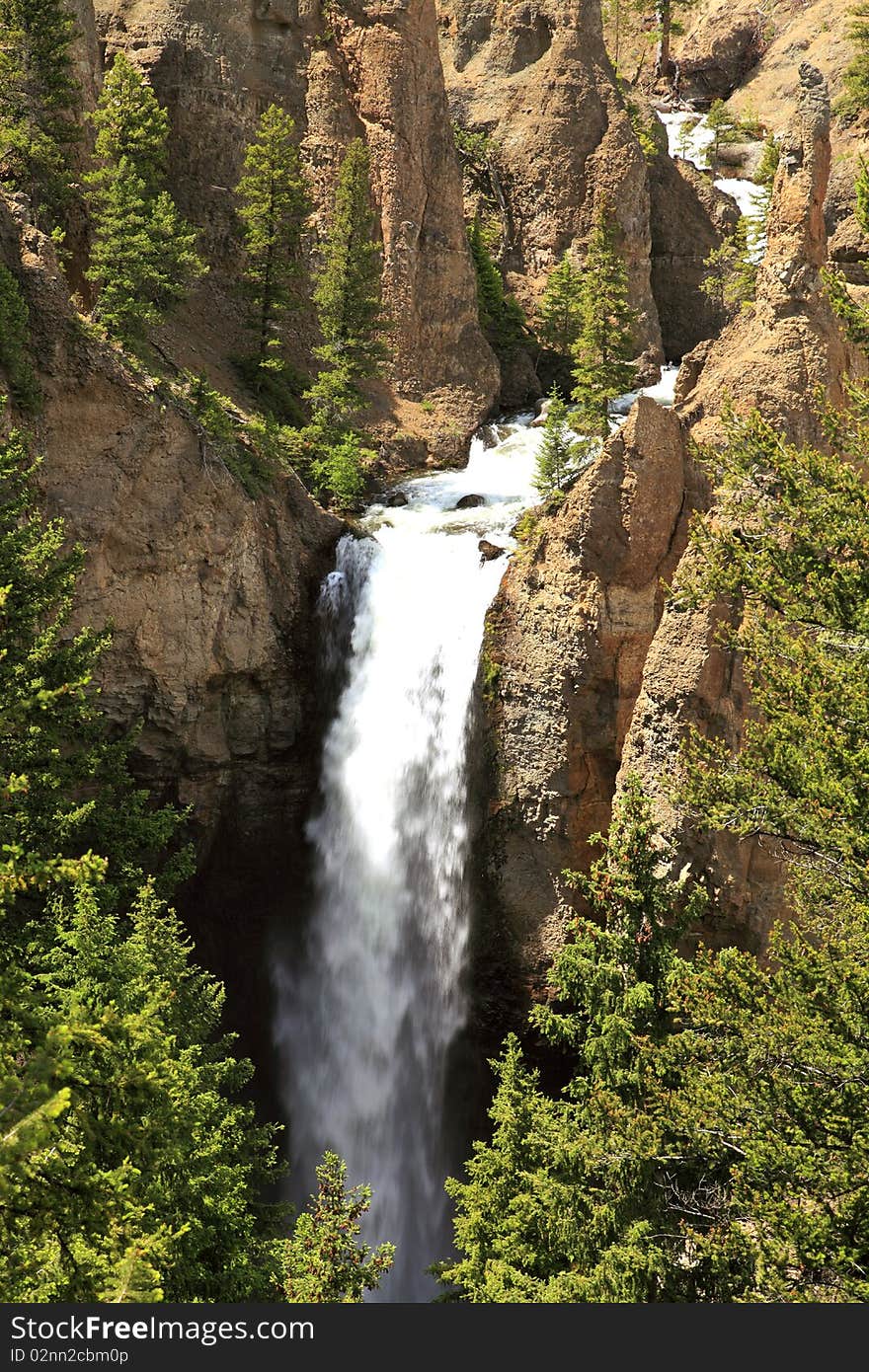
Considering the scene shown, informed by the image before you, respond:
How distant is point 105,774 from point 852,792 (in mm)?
13781

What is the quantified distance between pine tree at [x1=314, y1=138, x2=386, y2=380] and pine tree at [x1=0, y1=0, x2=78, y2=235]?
8544 mm

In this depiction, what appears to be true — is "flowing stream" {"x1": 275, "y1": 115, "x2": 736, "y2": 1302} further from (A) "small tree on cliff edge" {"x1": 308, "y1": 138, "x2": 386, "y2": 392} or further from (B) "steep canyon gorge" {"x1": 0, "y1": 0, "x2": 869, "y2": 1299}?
(A) "small tree on cliff edge" {"x1": 308, "y1": 138, "x2": 386, "y2": 392}

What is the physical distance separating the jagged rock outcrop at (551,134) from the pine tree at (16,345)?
2846 cm

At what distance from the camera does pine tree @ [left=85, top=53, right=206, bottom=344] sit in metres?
28.0

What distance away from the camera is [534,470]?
3675 cm

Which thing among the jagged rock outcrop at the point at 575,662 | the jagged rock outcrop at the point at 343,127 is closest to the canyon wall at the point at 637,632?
the jagged rock outcrop at the point at 575,662

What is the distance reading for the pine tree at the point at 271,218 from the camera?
34.8 meters

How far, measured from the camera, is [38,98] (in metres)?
30.2

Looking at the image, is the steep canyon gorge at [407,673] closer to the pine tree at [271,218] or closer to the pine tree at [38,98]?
the pine tree at [38,98]

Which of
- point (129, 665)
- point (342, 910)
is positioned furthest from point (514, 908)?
point (129, 665)

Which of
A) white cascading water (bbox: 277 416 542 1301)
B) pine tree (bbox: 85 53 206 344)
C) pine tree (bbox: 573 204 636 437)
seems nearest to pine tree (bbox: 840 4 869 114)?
pine tree (bbox: 573 204 636 437)

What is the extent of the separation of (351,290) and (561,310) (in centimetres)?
1306

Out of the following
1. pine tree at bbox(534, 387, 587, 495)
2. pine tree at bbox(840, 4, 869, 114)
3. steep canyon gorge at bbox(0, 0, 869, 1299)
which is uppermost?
pine tree at bbox(840, 4, 869, 114)

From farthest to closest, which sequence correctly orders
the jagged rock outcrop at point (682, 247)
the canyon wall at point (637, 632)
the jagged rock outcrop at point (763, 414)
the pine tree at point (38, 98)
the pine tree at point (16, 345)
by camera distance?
the jagged rock outcrop at point (682, 247)
the pine tree at point (38, 98)
the canyon wall at point (637, 632)
the jagged rock outcrop at point (763, 414)
the pine tree at point (16, 345)
